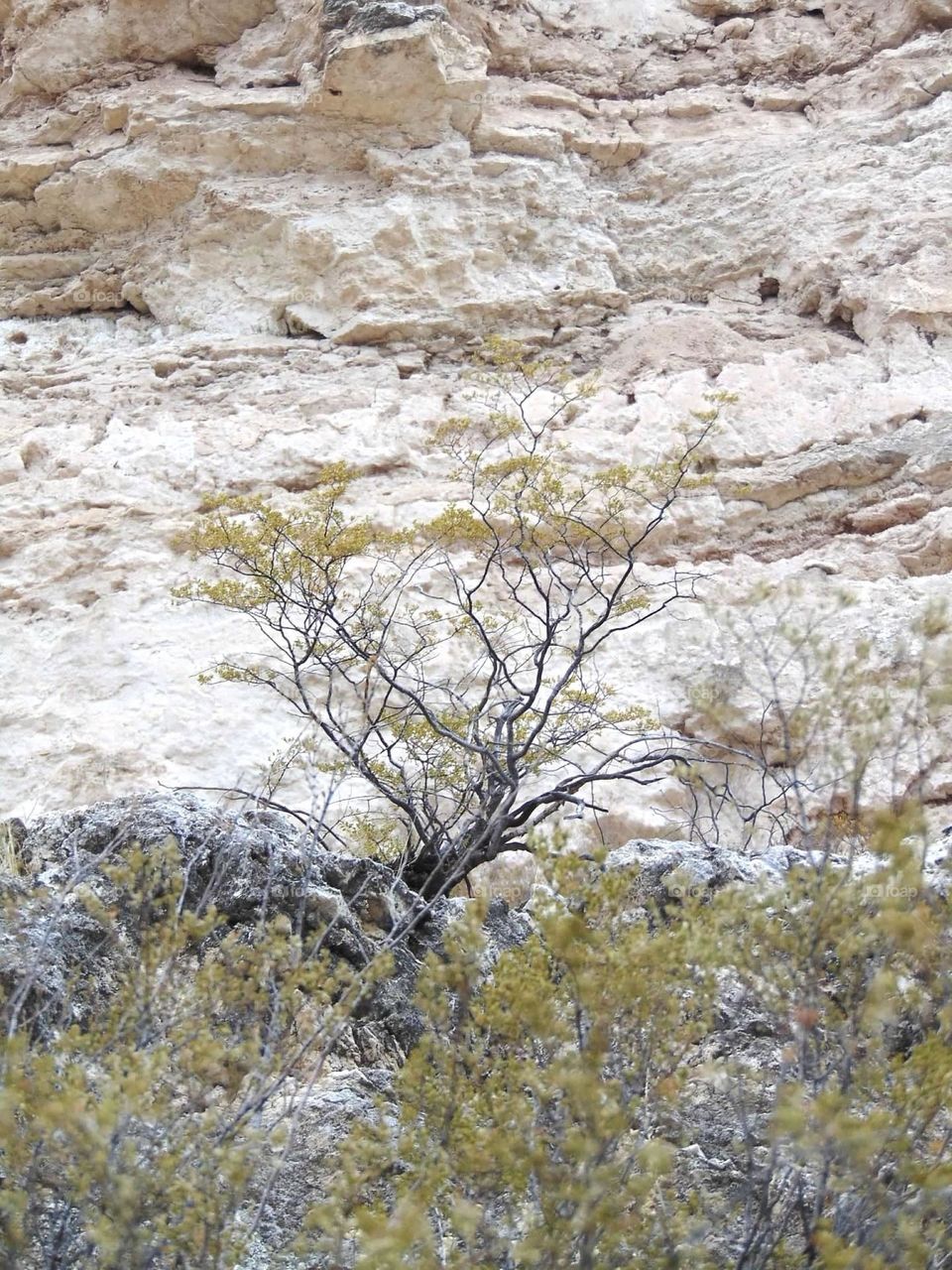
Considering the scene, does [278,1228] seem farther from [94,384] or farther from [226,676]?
[94,384]

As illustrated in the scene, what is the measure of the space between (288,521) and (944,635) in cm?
303

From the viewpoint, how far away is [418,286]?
336 inches

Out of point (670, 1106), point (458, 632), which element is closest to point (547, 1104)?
point (670, 1106)

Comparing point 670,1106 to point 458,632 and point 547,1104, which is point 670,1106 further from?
point 458,632

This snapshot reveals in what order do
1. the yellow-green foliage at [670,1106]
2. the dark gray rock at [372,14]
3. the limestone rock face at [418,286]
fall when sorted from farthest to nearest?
the dark gray rock at [372,14] < the limestone rock face at [418,286] < the yellow-green foliage at [670,1106]

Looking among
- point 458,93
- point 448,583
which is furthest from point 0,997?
point 458,93

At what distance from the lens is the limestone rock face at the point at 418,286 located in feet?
21.1

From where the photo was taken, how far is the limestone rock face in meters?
6.42

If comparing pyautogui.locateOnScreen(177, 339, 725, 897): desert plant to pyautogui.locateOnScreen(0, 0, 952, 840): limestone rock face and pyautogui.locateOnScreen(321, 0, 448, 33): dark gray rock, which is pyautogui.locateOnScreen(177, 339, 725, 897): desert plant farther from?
pyautogui.locateOnScreen(321, 0, 448, 33): dark gray rock
